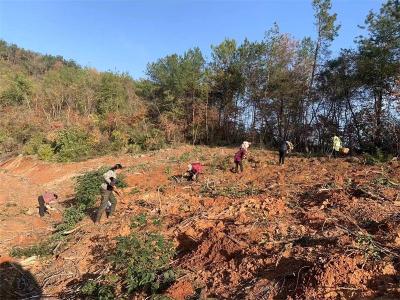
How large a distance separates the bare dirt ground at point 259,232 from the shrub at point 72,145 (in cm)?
770

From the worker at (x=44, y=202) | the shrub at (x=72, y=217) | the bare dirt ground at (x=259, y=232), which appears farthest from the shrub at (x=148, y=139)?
the shrub at (x=72, y=217)

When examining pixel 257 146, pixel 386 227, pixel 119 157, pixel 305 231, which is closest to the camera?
pixel 386 227

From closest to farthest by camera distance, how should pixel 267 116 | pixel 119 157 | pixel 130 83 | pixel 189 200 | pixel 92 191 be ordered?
pixel 189 200
pixel 92 191
pixel 119 157
pixel 267 116
pixel 130 83

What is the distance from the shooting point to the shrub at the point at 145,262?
246 inches

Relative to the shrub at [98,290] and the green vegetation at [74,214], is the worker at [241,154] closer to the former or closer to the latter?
the green vegetation at [74,214]

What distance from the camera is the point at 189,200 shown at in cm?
1010

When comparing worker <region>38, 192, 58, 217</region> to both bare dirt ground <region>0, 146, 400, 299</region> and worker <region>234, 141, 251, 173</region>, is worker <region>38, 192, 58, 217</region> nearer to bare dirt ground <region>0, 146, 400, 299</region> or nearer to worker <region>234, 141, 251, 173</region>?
bare dirt ground <region>0, 146, 400, 299</region>

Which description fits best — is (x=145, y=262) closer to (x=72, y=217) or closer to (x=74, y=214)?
(x=72, y=217)

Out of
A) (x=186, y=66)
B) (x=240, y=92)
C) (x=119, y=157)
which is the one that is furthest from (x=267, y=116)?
(x=119, y=157)

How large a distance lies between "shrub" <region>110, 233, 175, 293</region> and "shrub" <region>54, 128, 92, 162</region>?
1544 cm

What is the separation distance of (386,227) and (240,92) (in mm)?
19447

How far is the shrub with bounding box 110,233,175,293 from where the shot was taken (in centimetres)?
625

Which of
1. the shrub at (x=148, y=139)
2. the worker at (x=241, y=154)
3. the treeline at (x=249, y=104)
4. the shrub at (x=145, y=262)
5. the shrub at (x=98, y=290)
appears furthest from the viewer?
the shrub at (x=148, y=139)

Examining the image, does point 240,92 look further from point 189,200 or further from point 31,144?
point 189,200
